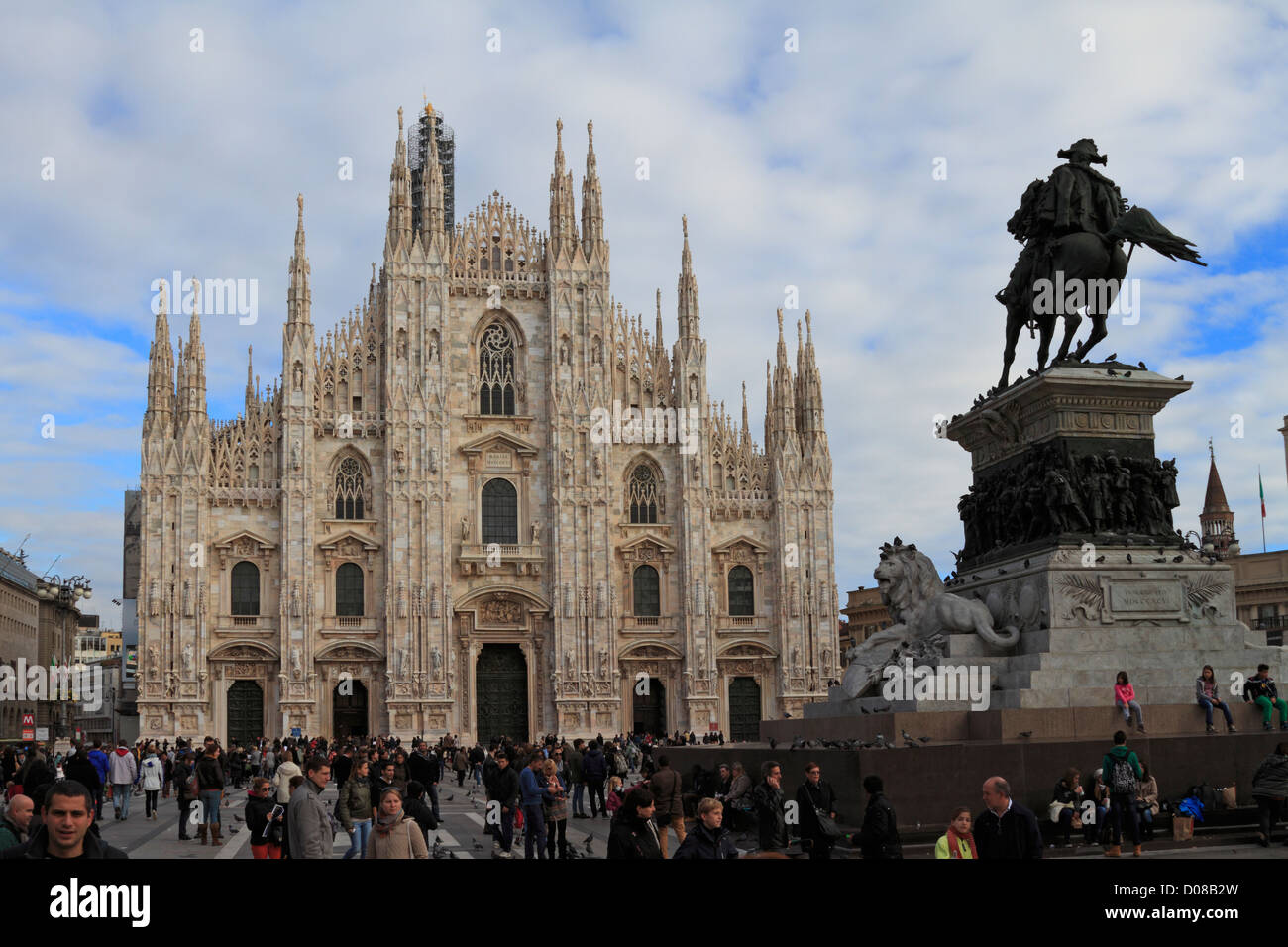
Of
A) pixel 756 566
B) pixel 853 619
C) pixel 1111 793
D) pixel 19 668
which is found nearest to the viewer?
pixel 1111 793

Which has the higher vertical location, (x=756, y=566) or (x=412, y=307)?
(x=412, y=307)

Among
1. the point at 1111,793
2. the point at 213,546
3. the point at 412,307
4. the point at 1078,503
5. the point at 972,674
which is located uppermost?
the point at 412,307

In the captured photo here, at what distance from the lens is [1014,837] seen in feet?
25.6

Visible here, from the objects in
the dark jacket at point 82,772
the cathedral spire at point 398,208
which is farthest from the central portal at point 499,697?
the dark jacket at point 82,772

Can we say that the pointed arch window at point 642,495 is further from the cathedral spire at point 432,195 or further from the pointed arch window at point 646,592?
the cathedral spire at point 432,195

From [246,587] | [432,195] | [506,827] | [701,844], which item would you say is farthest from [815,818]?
[432,195]

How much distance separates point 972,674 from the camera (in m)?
14.0

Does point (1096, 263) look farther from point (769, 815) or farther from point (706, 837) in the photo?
point (706, 837)

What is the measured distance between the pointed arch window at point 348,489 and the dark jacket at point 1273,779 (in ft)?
128

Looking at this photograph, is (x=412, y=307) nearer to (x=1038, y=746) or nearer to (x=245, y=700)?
(x=245, y=700)

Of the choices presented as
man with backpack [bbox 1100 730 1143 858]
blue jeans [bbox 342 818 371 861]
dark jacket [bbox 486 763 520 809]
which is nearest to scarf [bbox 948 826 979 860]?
man with backpack [bbox 1100 730 1143 858]

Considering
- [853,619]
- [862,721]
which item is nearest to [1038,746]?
[862,721]

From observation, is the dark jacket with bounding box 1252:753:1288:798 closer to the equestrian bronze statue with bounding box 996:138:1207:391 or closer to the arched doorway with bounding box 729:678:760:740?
the equestrian bronze statue with bounding box 996:138:1207:391

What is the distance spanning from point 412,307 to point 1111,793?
3958 centimetres
